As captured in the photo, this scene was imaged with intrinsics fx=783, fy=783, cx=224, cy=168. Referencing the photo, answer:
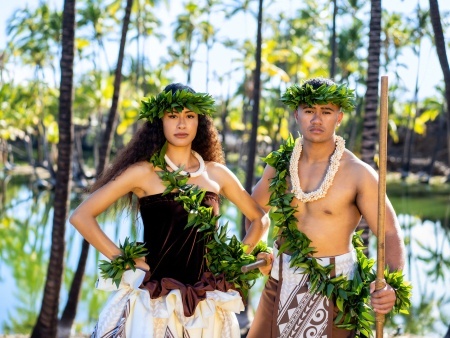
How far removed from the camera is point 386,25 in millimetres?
35938

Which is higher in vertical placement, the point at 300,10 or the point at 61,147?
the point at 300,10

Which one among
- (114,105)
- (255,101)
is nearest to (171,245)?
(114,105)

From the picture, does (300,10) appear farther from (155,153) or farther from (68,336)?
(155,153)

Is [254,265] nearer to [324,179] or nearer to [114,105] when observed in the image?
[324,179]

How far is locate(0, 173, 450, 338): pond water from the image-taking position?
11703 millimetres

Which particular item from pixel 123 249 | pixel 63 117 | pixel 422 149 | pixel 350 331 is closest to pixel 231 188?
pixel 123 249

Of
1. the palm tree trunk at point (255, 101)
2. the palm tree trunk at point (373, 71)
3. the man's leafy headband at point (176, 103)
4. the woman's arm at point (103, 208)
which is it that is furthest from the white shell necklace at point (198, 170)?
the palm tree trunk at point (255, 101)

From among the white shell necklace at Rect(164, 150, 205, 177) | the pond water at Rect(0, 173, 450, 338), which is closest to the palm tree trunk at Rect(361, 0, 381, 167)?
the pond water at Rect(0, 173, 450, 338)

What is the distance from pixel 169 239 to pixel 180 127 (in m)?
0.58

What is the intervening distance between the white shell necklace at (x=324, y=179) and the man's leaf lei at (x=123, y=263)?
0.84m

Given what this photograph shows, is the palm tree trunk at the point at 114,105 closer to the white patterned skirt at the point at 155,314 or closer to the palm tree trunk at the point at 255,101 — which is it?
the palm tree trunk at the point at 255,101

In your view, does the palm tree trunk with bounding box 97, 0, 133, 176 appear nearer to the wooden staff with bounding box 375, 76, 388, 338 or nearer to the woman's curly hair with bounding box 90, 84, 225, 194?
the woman's curly hair with bounding box 90, 84, 225, 194

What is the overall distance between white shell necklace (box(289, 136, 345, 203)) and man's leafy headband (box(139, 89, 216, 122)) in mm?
513

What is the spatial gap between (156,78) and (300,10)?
7.55m
